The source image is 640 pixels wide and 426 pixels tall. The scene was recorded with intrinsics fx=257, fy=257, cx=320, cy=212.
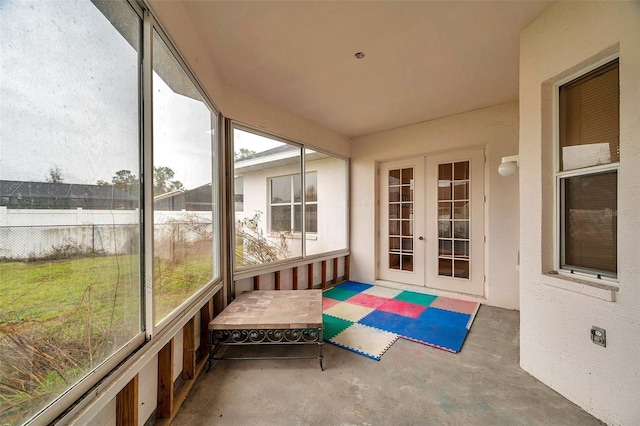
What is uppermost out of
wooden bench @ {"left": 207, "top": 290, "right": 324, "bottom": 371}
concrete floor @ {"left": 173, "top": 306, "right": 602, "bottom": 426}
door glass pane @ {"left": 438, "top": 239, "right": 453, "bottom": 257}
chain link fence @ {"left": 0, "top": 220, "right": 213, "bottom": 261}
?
chain link fence @ {"left": 0, "top": 220, "right": 213, "bottom": 261}

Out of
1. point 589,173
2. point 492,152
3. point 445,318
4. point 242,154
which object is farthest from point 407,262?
point 242,154

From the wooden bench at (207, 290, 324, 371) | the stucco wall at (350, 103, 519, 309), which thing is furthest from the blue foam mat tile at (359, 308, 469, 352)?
the wooden bench at (207, 290, 324, 371)

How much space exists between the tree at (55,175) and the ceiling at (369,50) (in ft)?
5.76

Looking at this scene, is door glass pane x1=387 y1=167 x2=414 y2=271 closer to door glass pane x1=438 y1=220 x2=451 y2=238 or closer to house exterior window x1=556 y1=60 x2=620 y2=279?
door glass pane x1=438 y1=220 x2=451 y2=238

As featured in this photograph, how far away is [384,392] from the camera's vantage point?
206cm

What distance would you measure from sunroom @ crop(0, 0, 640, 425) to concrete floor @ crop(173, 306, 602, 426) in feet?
0.66

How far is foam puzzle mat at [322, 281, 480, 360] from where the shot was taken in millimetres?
2832

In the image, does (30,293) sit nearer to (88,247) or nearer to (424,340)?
(88,247)

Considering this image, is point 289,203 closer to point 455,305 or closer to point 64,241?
point 455,305

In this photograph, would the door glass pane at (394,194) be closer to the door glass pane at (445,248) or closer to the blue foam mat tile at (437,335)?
the door glass pane at (445,248)

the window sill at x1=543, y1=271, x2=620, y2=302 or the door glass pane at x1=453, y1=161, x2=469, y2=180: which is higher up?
the door glass pane at x1=453, y1=161, x2=469, y2=180

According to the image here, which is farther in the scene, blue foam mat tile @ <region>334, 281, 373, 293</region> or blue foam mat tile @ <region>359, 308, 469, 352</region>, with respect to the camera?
blue foam mat tile @ <region>334, 281, 373, 293</region>

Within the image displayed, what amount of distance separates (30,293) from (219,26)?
7.63ft

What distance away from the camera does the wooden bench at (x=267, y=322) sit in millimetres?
2404
